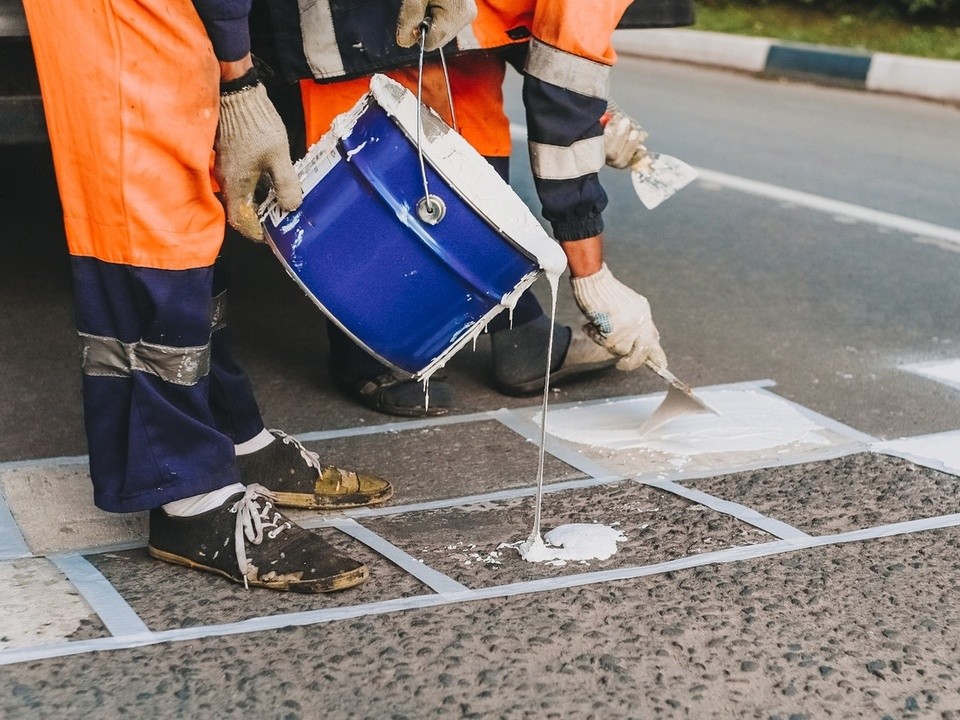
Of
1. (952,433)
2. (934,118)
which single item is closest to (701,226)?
(952,433)

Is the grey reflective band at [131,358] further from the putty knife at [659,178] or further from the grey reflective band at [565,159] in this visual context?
the putty knife at [659,178]

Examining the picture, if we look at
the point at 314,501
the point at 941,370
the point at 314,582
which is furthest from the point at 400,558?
the point at 941,370

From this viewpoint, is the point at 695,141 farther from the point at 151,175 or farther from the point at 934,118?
the point at 151,175

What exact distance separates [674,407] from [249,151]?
1170mm

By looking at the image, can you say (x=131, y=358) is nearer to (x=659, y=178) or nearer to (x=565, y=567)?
(x=565, y=567)

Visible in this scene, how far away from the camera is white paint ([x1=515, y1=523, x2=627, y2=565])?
2316mm

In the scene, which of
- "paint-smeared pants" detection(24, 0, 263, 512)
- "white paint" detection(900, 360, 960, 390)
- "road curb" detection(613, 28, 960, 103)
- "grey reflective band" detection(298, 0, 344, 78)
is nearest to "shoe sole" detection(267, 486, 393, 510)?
"paint-smeared pants" detection(24, 0, 263, 512)

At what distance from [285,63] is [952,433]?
1631mm

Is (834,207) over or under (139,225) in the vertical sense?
under

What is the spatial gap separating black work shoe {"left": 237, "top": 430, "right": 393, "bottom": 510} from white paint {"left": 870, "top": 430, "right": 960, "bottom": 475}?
42.2 inches

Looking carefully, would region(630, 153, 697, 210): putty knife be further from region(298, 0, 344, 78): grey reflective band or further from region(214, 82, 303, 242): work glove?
region(214, 82, 303, 242): work glove

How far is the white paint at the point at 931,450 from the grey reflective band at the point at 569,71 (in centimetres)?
96

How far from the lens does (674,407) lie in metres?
2.94

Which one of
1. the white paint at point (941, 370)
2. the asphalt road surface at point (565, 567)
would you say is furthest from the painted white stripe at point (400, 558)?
the white paint at point (941, 370)
